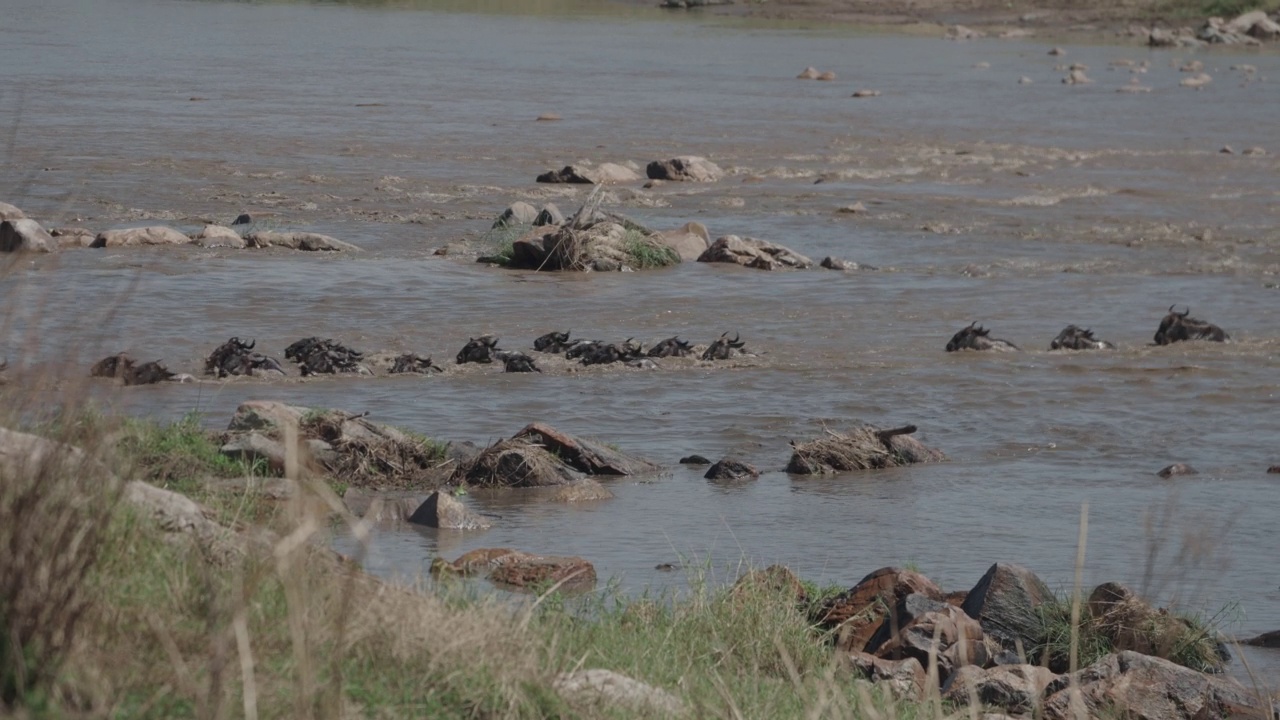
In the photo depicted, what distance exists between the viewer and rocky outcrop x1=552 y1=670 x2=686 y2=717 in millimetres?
4414

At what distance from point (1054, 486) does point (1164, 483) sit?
78 cm

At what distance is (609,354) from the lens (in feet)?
41.9

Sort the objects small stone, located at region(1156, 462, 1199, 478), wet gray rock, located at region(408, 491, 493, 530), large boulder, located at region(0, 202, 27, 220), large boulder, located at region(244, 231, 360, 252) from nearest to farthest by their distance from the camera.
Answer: wet gray rock, located at region(408, 491, 493, 530) < small stone, located at region(1156, 462, 1199, 478) < large boulder, located at region(0, 202, 27, 220) < large boulder, located at region(244, 231, 360, 252)

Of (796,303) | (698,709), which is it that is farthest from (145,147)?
(698,709)

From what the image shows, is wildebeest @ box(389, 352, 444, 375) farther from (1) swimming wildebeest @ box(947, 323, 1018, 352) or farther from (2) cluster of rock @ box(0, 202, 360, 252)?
(1) swimming wildebeest @ box(947, 323, 1018, 352)

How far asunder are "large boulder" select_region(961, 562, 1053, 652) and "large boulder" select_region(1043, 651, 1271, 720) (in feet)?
1.63

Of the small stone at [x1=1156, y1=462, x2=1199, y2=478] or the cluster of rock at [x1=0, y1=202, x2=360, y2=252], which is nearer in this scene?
the small stone at [x1=1156, y1=462, x2=1199, y2=478]

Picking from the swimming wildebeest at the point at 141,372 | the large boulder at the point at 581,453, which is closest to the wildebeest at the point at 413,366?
the swimming wildebeest at the point at 141,372

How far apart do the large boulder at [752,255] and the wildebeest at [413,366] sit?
19.4 feet

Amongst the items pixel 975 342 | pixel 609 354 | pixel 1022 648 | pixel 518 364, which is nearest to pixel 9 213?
pixel 518 364

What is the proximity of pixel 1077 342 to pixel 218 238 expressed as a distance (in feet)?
26.5

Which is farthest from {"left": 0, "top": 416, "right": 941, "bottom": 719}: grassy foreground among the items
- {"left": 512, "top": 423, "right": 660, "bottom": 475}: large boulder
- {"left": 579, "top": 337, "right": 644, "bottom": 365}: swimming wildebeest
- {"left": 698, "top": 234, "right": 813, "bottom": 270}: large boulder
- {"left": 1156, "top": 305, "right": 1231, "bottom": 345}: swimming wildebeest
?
{"left": 698, "top": 234, "right": 813, "bottom": 270}: large boulder

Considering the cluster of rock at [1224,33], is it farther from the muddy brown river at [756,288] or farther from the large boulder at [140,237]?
Answer: the large boulder at [140,237]

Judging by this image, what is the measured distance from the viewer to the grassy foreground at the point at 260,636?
→ 3396mm
